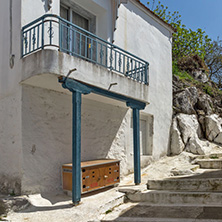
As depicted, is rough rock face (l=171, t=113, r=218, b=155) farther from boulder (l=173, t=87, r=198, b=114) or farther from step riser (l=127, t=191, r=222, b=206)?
step riser (l=127, t=191, r=222, b=206)

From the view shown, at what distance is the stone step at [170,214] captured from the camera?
17.3ft

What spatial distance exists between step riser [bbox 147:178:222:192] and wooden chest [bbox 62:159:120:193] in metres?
1.07

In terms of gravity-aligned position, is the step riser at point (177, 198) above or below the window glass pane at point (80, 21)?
below

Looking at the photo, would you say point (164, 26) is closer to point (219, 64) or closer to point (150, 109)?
point (150, 109)

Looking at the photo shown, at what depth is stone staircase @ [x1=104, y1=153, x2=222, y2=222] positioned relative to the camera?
546 centimetres

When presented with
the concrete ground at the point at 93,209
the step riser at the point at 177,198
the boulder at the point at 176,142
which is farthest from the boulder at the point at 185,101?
the step riser at the point at 177,198

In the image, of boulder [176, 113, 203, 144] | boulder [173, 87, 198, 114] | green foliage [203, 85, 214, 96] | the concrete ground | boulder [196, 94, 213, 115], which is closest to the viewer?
the concrete ground

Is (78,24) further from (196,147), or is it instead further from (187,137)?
(196,147)

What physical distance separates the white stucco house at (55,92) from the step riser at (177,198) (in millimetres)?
1842

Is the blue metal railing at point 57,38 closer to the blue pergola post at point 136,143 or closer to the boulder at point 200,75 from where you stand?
the blue pergola post at point 136,143

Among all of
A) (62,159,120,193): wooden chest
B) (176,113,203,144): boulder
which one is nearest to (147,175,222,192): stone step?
(62,159,120,193): wooden chest

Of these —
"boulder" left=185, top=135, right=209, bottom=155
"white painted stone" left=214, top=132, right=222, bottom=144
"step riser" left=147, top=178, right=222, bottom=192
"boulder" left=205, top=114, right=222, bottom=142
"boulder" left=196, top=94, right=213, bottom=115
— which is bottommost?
"step riser" left=147, top=178, right=222, bottom=192

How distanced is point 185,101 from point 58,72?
28.0ft

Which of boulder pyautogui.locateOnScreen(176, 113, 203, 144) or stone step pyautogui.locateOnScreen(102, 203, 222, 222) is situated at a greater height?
boulder pyautogui.locateOnScreen(176, 113, 203, 144)
